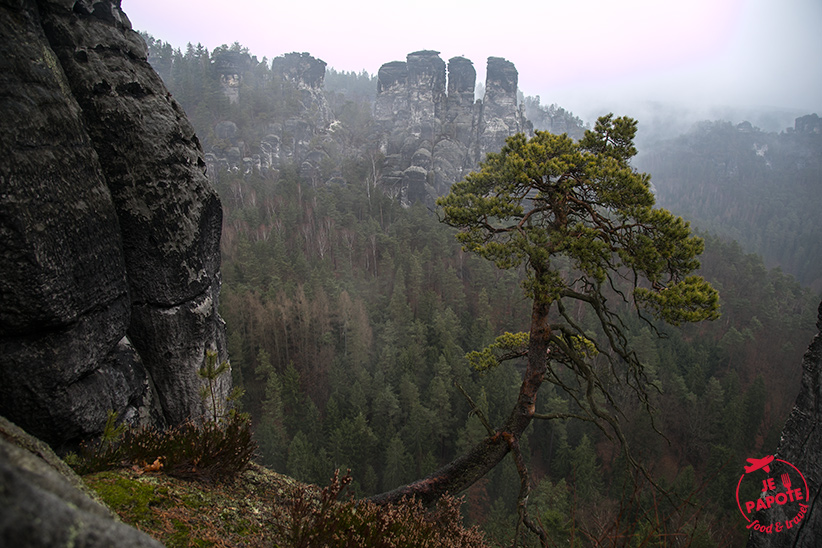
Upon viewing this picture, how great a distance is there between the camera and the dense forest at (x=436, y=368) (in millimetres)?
19766

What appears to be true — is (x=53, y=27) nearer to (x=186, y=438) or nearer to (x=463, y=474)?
(x=186, y=438)

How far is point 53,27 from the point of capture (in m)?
4.24

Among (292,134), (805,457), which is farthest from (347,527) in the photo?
(292,134)

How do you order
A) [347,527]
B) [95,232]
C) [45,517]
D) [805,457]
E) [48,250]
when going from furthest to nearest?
[805,457] → [95,232] → [48,250] → [347,527] → [45,517]

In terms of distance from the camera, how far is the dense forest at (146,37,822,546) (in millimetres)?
19766

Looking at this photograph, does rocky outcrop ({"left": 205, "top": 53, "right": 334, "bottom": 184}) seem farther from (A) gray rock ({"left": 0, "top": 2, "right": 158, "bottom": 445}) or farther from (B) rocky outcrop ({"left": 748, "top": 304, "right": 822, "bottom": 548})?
(B) rocky outcrop ({"left": 748, "top": 304, "right": 822, "bottom": 548})

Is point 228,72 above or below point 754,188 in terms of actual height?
above

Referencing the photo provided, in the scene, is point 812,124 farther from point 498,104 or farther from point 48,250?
point 48,250

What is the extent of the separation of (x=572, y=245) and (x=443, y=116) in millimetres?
69267

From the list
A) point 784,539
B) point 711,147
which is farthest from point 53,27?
point 711,147

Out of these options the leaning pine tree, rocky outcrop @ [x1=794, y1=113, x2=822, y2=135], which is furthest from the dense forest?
rocky outcrop @ [x1=794, y1=113, x2=822, y2=135]

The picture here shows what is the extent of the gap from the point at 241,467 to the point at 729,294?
50.2m

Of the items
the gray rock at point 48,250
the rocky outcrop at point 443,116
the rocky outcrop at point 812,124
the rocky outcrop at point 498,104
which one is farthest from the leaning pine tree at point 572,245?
the rocky outcrop at point 812,124

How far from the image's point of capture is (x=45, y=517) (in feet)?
3.09
